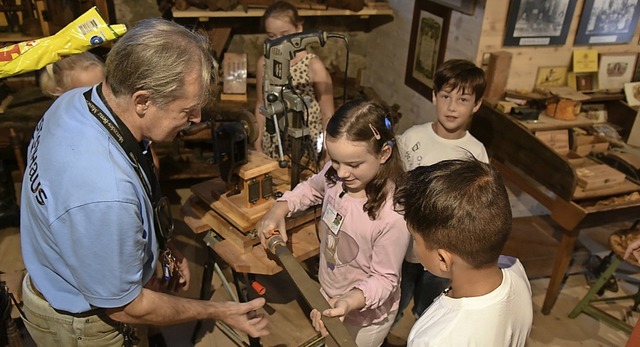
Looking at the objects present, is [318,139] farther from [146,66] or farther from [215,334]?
[146,66]

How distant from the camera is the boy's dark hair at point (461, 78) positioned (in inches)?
89.0

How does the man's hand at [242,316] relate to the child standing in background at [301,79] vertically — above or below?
below

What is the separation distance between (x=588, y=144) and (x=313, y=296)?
7.80 ft

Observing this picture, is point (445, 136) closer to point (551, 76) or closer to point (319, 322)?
point (319, 322)

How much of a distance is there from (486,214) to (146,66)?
95 cm

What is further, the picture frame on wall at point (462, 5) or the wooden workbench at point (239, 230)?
the picture frame on wall at point (462, 5)

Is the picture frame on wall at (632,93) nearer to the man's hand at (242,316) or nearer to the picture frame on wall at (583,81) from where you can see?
the picture frame on wall at (583,81)

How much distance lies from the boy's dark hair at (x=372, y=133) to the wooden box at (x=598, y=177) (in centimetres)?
148

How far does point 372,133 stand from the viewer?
1665 mm

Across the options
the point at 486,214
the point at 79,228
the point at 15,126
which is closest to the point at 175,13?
the point at 15,126

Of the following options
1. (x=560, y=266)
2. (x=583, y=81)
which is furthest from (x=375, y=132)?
(x=583, y=81)

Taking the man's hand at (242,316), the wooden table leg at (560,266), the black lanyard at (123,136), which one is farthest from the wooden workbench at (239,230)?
the wooden table leg at (560,266)

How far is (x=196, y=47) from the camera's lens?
1388 mm

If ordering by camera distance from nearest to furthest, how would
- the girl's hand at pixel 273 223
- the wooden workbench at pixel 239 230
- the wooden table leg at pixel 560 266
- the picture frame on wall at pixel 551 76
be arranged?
the girl's hand at pixel 273 223 → the wooden workbench at pixel 239 230 → the wooden table leg at pixel 560 266 → the picture frame on wall at pixel 551 76
